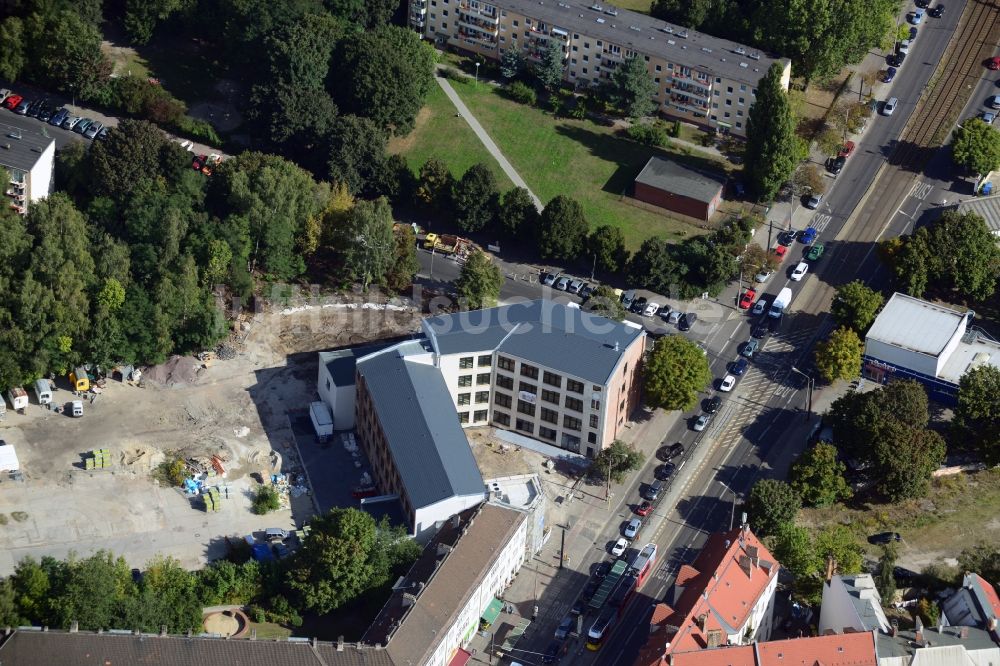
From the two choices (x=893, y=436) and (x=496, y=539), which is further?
(x=893, y=436)

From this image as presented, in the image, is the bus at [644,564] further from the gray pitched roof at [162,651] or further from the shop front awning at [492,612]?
the gray pitched roof at [162,651]

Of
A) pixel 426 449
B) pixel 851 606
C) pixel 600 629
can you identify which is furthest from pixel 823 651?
pixel 426 449

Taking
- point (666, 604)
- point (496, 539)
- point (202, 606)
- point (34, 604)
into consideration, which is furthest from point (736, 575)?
point (34, 604)

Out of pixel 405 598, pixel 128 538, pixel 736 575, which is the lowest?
pixel 128 538

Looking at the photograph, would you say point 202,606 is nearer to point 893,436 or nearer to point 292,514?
point 292,514

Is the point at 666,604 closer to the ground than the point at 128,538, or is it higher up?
higher up

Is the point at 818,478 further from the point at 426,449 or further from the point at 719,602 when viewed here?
the point at 426,449

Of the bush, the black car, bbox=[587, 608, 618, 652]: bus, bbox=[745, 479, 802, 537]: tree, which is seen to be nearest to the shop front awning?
bbox=[587, 608, 618, 652]: bus
